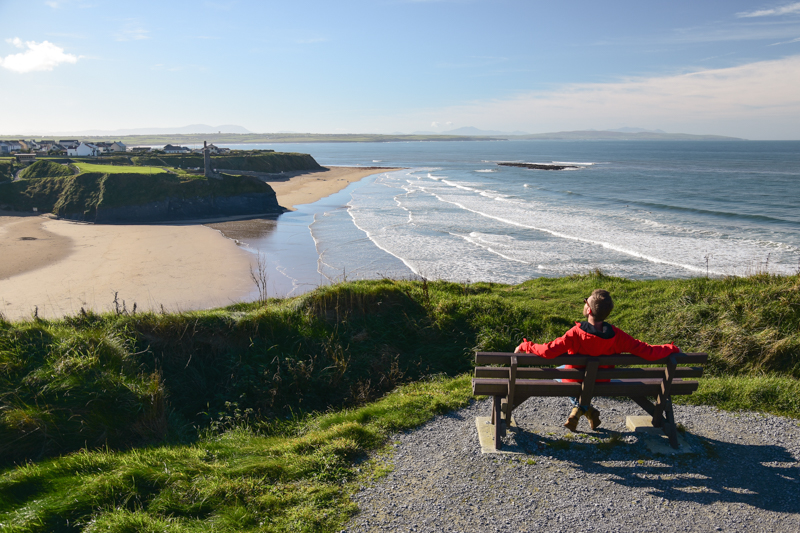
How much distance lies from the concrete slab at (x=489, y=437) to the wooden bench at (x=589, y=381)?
0.07 meters

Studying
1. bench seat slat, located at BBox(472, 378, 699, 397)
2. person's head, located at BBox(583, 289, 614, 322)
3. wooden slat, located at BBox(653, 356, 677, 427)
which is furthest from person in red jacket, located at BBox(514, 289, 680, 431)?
bench seat slat, located at BBox(472, 378, 699, 397)

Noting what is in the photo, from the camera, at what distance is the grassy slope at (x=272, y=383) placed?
3643 millimetres


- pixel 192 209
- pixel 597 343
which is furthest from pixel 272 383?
pixel 192 209

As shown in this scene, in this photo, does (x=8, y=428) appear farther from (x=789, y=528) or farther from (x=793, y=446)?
(x=793, y=446)

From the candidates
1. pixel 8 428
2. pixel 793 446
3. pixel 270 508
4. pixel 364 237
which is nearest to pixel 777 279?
pixel 793 446

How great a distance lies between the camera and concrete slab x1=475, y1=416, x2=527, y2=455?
432 cm

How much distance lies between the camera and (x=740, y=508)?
138 inches

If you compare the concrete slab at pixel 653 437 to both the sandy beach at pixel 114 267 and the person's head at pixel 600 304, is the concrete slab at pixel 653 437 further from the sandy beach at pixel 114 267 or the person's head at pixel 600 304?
the sandy beach at pixel 114 267

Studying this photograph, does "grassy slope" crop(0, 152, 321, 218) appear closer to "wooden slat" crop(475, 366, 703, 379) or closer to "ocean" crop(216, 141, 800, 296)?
"ocean" crop(216, 141, 800, 296)

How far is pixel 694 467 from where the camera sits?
4047mm

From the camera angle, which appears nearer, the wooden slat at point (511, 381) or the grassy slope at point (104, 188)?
the wooden slat at point (511, 381)

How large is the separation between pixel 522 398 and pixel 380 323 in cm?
350

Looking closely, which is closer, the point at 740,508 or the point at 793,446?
the point at 740,508

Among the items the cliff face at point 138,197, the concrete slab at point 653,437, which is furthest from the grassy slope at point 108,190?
the concrete slab at point 653,437
